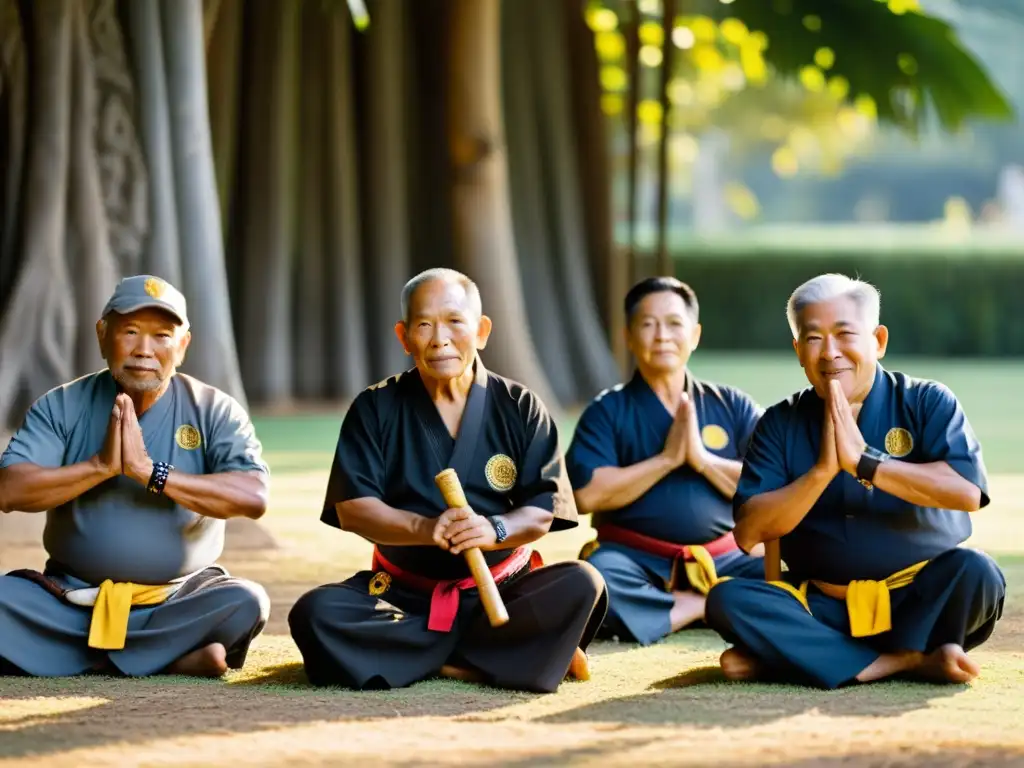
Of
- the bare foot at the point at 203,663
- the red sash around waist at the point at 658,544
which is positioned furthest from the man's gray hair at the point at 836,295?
the bare foot at the point at 203,663

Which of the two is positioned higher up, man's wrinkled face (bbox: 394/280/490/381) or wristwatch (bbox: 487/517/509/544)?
man's wrinkled face (bbox: 394/280/490/381)

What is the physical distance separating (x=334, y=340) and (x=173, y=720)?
29.3 feet

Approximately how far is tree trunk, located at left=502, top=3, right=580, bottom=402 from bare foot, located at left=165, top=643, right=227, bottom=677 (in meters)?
8.76

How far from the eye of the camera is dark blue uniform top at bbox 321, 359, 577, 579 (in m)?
4.21

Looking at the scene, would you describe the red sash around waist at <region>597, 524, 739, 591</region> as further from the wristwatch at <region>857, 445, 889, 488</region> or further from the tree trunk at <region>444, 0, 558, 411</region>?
the tree trunk at <region>444, 0, 558, 411</region>

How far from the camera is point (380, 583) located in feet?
14.2

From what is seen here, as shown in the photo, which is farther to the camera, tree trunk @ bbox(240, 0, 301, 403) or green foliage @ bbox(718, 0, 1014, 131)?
green foliage @ bbox(718, 0, 1014, 131)

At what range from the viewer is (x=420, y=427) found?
4.25 metres

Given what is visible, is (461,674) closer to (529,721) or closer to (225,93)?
(529,721)

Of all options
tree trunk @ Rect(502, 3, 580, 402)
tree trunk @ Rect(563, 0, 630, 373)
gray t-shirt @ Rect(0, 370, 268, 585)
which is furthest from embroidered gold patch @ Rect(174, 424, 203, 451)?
tree trunk @ Rect(563, 0, 630, 373)

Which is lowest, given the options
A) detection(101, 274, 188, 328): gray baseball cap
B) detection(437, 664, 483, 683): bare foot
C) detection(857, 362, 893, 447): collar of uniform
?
detection(437, 664, 483, 683): bare foot

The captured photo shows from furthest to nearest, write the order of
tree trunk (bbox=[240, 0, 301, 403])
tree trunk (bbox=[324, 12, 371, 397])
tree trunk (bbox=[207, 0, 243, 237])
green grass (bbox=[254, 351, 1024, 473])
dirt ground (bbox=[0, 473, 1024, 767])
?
tree trunk (bbox=[324, 12, 371, 397]) → tree trunk (bbox=[240, 0, 301, 403]) → tree trunk (bbox=[207, 0, 243, 237]) → green grass (bbox=[254, 351, 1024, 473]) → dirt ground (bbox=[0, 473, 1024, 767])

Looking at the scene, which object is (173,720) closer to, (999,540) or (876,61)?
(999,540)

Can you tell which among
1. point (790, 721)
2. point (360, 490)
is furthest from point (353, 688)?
point (790, 721)
